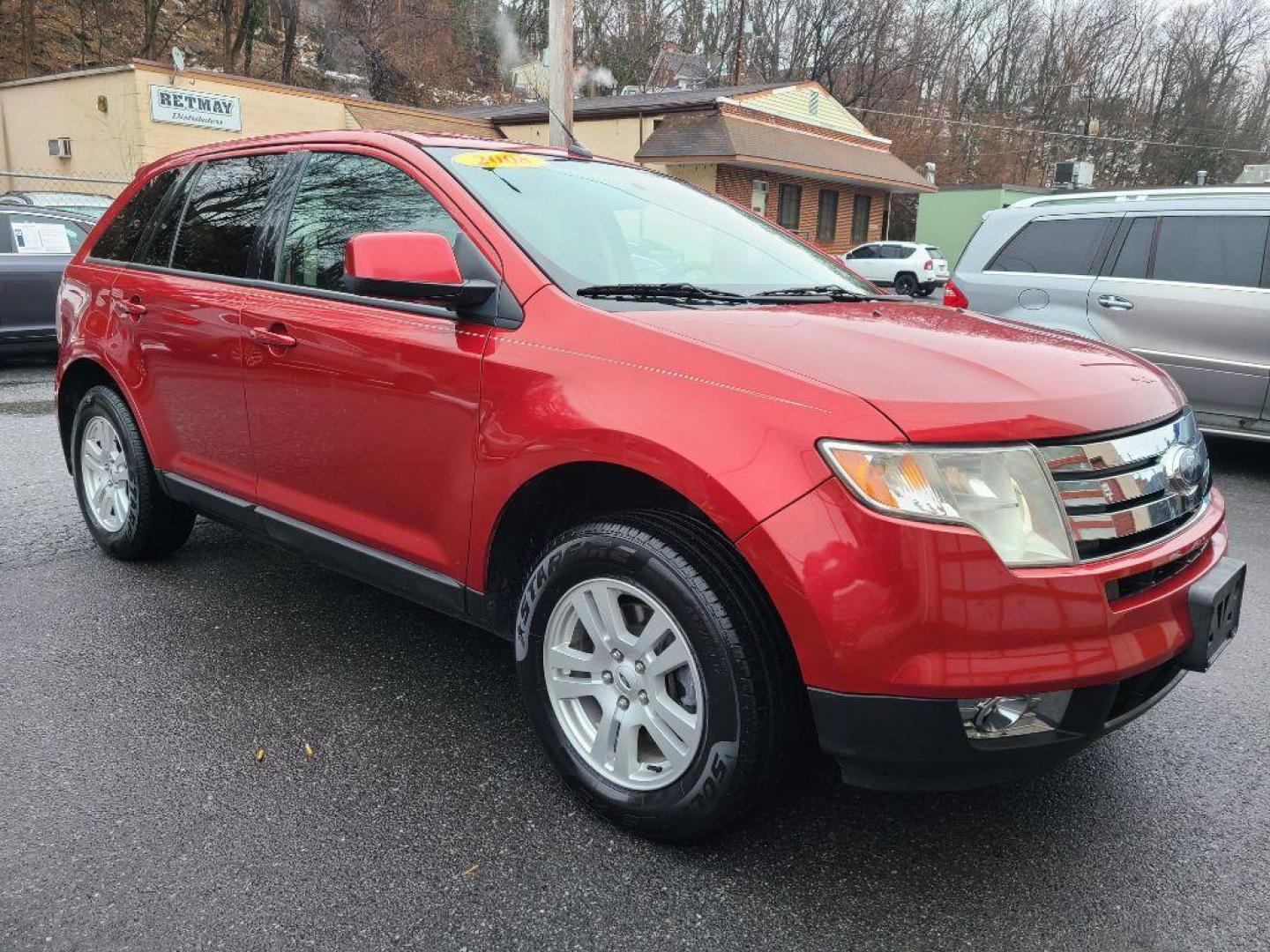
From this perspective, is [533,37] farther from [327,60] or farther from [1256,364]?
[1256,364]

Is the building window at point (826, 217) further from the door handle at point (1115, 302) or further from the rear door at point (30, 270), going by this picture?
the door handle at point (1115, 302)

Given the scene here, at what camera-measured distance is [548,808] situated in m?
2.46

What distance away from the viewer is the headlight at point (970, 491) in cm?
187

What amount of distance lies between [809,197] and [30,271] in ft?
80.3

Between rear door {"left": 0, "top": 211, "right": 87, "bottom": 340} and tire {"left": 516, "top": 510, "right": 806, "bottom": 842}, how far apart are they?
865 cm

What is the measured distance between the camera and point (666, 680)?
2.23 m

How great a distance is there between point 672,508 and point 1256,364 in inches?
209

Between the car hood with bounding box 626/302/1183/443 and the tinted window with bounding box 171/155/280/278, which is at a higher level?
the tinted window with bounding box 171/155/280/278

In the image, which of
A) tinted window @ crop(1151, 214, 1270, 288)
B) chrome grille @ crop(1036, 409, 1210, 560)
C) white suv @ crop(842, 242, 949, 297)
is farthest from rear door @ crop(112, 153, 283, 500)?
white suv @ crop(842, 242, 949, 297)

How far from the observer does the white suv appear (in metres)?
27.1

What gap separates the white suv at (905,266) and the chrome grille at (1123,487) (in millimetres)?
25525

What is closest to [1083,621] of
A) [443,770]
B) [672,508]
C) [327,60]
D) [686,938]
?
[672,508]

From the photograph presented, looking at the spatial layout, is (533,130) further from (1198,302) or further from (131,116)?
(1198,302)

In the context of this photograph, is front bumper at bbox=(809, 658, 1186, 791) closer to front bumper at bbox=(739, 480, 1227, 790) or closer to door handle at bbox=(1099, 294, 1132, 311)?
front bumper at bbox=(739, 480, 1227, 790)
